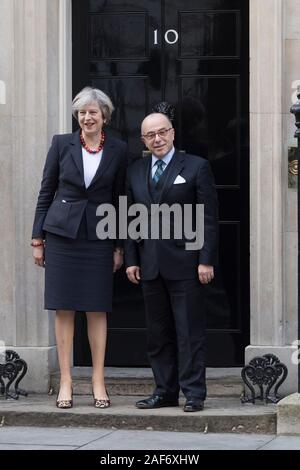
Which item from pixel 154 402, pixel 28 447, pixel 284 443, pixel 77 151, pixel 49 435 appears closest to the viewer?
pixel 28 447

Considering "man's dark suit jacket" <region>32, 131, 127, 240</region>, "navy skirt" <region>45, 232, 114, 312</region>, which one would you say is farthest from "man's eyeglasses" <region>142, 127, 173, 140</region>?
"navy skirt" <region>45, 232, 114, 312</region>

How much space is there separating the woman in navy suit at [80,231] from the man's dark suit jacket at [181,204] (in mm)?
306

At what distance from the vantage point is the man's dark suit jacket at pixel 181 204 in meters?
9.51

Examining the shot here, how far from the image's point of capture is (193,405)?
9484 millimetres

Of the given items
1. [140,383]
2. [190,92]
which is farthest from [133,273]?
[190,92]

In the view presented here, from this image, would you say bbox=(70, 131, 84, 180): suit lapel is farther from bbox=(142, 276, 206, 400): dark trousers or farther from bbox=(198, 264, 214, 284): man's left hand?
bbox=(198, 264, 214, 284): man's left hand

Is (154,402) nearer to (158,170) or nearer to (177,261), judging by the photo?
(177,261)

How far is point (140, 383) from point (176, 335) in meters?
0.80

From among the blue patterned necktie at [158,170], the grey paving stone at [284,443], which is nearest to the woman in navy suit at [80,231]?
the blue patterned necktie at [158,170]

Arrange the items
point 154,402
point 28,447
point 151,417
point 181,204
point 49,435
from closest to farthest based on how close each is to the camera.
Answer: point 28,447
point 49,435
point 151,417
point 181,204
point 154,402

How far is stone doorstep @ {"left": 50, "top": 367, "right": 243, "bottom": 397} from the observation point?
10.2 m

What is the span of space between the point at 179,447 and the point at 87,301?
56.9 inches

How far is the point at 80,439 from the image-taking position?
904 cm

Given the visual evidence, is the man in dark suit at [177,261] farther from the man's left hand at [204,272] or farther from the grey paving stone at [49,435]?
the grey paving stone at [49,435]
